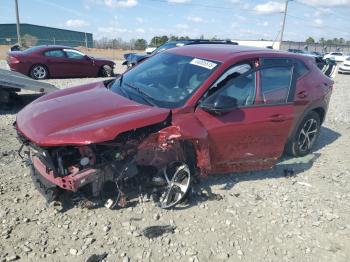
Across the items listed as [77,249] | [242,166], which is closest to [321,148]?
[242,166]

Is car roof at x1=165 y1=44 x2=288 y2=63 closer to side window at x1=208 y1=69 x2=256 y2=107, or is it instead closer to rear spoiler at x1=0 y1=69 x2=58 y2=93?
side window at x1=208 y1=69 x2=256 y2=107

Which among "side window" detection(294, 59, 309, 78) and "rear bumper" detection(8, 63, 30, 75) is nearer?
"side window" detection(294, 59, 309, 78)

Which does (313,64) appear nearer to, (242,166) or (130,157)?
(242,166)

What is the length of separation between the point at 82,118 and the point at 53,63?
11.0m

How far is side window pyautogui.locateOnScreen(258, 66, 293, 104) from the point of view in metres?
4.70

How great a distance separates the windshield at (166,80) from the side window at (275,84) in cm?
77

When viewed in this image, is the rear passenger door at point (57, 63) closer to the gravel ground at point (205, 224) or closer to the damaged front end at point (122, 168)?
the gravel ground at point (205, 224)

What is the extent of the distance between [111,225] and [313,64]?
413 centimetres

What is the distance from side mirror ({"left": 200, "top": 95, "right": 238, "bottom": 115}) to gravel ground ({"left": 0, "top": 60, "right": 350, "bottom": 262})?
42.4 inches

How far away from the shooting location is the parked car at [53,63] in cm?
1310

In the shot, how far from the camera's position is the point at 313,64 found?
5.79 metres

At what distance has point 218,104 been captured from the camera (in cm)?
400

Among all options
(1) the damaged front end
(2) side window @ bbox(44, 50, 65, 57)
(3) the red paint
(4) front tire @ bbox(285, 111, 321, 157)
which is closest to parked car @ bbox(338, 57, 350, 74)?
(2) side window @ bbox(44, 50, 65, 57)

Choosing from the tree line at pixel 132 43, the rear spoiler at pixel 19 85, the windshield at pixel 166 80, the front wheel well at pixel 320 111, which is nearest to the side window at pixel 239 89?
the windshield at pixel 166 80
